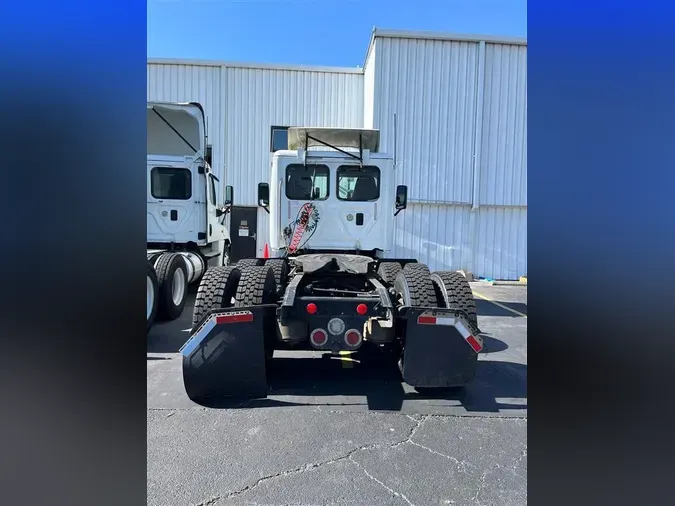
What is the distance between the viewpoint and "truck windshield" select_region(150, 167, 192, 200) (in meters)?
7.57

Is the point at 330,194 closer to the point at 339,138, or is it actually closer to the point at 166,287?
the point at 339,138

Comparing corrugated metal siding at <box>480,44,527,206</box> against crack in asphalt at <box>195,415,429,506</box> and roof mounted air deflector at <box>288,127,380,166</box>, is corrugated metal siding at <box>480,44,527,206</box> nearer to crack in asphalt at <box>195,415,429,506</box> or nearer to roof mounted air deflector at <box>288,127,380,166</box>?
roof mounted air deflector at <box>288,127,380,166</box>

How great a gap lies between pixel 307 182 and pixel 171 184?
3581 millimetres

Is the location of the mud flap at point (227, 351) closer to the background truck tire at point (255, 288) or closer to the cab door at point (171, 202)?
the background truck tire at point (255, 288)

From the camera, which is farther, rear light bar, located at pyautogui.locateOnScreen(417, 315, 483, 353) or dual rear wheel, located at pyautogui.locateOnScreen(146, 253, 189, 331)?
dual rear wheel, located at pyautogui.locateOnScreen(146, 253, 189, 331)

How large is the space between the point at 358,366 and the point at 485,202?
10.1 metres

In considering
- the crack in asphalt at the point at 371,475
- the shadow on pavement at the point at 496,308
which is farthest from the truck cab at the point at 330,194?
the shadow on pavement at the point at 496,308

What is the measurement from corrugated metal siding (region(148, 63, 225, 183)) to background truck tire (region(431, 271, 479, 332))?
35.0 feet

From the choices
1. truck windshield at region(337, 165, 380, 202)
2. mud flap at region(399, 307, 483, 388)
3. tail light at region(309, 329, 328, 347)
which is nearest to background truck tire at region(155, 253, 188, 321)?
truck windshield at region(337, 165, 380, 202)
